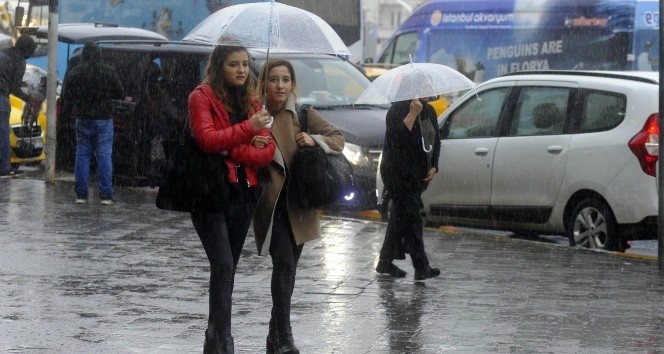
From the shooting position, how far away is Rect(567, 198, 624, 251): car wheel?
12.5 meters

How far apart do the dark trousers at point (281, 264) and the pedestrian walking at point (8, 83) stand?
36.3ft

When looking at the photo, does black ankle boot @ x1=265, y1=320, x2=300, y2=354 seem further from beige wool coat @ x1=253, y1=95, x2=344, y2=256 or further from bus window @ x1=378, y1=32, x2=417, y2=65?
bus window @ x1=378, y1=32, x2=417, y2=65

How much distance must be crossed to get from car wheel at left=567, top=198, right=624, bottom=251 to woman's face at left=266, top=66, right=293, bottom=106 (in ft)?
17.6

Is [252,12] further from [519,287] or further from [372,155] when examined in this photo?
[372,155]

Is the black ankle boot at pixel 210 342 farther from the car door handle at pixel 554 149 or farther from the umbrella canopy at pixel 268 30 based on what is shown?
the car door handle at pixel 554 149

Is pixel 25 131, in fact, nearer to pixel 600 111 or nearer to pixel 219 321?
pixel 600 111

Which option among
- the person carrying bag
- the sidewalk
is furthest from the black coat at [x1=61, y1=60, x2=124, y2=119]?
the person carrying bag

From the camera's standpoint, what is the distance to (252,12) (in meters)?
8.12

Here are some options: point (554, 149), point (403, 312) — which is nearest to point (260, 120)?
point (403, 312)

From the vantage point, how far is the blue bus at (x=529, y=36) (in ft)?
80.3

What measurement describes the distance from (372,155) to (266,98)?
786cm

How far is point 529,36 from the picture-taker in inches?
1043

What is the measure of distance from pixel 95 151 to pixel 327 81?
2847 millimetres

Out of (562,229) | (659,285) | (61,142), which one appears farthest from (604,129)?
(61,142)
